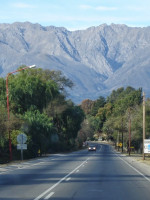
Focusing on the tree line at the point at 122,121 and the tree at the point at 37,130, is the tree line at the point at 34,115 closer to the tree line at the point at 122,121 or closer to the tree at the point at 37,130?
the tree at the point at 37,130

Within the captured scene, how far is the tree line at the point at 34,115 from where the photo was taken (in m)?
48.0

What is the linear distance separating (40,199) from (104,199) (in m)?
2.22

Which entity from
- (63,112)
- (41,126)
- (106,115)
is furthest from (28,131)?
(106,115)

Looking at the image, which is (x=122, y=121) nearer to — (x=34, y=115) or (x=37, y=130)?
(x=34, y=115)

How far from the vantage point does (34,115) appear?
56.3 meters

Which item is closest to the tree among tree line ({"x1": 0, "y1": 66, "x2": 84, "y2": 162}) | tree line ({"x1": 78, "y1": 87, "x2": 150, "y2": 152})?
tree line ({"x1": 0, "y1": 66, "x2": 84, "y2": 162})

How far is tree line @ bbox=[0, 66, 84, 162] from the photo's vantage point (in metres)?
48.0

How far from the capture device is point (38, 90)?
204 ft

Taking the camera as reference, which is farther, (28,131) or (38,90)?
(38,90)

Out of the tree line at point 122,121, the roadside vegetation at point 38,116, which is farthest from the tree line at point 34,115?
the tree line at point 122,121

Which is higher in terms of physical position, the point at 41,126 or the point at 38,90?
the point at 38,90

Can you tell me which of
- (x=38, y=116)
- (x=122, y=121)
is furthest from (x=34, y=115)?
(x=122, y=121)

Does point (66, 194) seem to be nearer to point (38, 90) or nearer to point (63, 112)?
point (38, 90)

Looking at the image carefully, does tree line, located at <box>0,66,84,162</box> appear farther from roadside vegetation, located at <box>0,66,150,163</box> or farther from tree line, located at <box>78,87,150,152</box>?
tree line, located at <box>78,87,150,152</box>
